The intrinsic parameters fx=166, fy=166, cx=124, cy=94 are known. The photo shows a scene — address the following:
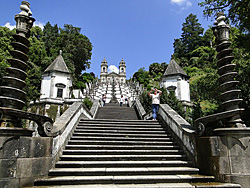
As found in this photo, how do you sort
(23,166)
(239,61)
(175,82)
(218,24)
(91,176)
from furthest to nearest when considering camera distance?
(175,82), (239,61), (218,24), (91,176), (23,166)

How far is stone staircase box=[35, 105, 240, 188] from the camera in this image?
4184mm

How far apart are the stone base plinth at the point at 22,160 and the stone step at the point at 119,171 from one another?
1.27 feet

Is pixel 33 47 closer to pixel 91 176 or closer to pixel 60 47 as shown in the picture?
pixel 60 47

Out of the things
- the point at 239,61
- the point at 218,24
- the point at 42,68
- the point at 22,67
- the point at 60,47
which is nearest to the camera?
the point at 22,67

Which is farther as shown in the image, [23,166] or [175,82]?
[175,82]

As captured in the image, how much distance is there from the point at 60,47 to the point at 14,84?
136 feet

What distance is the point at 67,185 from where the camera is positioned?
4.06 meters

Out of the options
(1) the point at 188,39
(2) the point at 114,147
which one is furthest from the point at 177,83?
(1) the point at 188,39

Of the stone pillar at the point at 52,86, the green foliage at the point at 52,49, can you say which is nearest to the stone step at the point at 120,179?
the stone pillar at the point at 52,86

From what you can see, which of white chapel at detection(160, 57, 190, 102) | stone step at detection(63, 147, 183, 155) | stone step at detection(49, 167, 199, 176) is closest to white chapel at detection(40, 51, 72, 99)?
white chapel at detection(160, 57, 190, 102)

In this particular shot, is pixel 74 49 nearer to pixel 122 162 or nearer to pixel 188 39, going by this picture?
pixel 122 162

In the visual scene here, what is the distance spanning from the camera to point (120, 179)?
13.9ft

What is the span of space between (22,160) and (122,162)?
2.65 meters

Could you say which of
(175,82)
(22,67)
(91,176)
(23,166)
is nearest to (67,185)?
(91,176)
